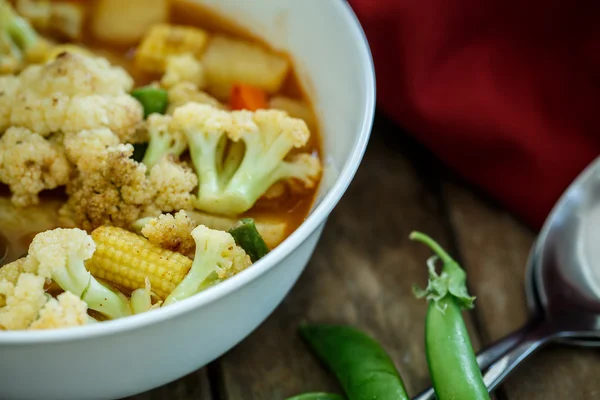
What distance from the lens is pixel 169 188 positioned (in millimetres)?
1400

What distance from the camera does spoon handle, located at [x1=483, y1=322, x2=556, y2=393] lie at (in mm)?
1439

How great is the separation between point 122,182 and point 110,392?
39 centimetres

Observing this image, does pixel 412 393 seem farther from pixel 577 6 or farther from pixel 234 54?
pixel 577 6

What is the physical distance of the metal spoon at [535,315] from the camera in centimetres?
146

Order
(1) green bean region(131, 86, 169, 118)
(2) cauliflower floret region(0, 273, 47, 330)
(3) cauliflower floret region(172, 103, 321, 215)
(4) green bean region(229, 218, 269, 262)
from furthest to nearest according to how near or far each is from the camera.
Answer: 1. (1) green bean region(131, 86, 169, 118)
2. (3) cauliflower floret region(172, 103, 321, 215)
3. (4) green bean region(229, 218, 269, 262)
4. (2) cauliflower floret region(0, 273, 47, 330)

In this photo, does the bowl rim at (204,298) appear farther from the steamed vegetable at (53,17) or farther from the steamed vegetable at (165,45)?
the steamed vegetable at (53,17)

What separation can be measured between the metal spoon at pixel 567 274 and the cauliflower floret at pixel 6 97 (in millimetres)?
1094

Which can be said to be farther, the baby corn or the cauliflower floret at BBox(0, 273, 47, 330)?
the baby corn

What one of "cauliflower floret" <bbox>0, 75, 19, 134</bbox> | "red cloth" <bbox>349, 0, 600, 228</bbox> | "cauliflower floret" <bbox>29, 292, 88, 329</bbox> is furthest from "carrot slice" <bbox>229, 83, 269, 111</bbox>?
"cauliflower floret" <bbox>29, 292, 88, 329</bbox>

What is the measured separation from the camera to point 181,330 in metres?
1.16

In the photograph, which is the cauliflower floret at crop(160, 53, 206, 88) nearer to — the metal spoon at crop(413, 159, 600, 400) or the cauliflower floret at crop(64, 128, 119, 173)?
the cauliflower floret at crop(64, 128, 119, 173)

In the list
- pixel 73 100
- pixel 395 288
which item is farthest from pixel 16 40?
pixel 395 288

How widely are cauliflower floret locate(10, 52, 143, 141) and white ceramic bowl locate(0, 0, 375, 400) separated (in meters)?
0.44

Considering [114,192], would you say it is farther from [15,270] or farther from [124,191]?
[15,270]
